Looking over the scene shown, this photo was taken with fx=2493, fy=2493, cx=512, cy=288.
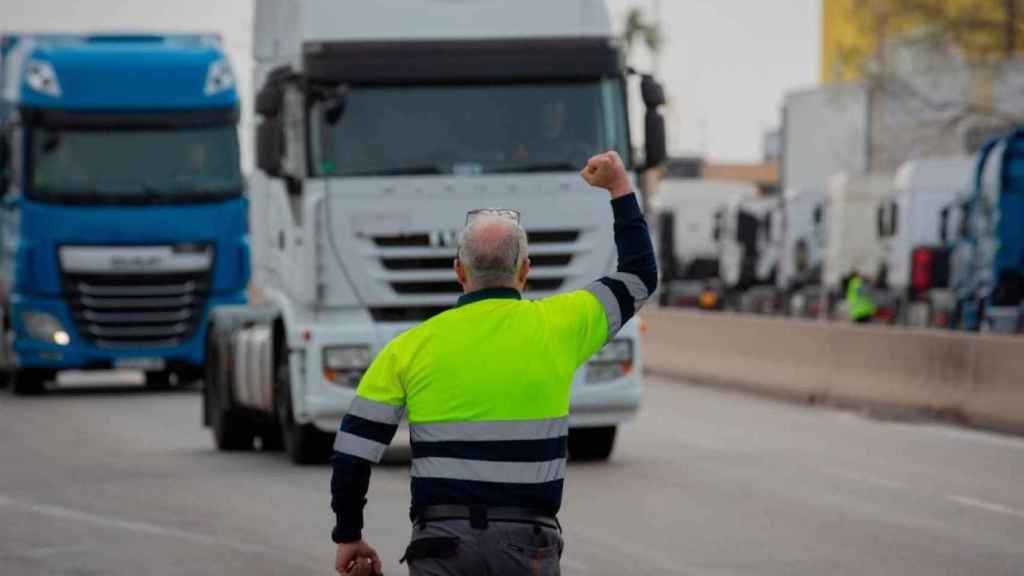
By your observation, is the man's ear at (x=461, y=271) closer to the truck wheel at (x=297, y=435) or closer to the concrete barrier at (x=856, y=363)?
the truck wheel at (x=297, y=435)

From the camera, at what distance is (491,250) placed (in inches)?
242

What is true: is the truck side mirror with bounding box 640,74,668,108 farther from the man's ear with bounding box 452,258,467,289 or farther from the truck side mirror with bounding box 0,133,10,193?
the truck side mirror with bounding box 0,133,10,193

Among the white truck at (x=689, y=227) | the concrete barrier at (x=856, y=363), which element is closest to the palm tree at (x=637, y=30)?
the white truck at (x=689, y=227)

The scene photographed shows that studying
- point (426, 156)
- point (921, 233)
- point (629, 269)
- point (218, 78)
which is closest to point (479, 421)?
point (629, 269)

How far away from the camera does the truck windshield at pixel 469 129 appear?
672 inches

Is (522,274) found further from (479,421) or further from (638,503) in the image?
(638,503)

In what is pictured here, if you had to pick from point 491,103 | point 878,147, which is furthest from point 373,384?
point 878,147

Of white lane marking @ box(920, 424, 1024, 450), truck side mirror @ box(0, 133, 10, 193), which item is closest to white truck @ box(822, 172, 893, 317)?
truck side mirror @ box(0, 133, 10, 193)

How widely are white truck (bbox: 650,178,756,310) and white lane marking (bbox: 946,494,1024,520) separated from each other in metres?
42.7

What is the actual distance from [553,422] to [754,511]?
8360mm

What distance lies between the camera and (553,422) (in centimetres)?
618

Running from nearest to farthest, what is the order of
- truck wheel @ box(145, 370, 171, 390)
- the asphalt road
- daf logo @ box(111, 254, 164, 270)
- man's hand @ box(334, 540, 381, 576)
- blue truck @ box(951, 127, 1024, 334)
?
man's hand @ box(334, 540, 381, 576) < the asphalt road < daf logo @ box(111, 254, 164, 270) < truck wheel @ box(145, 370, 171, 390) < blue truck @ box(951, 127, 1024, 334)

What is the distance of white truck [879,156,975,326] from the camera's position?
42.1 metres

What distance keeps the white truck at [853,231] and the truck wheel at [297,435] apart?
2912 centimetres
